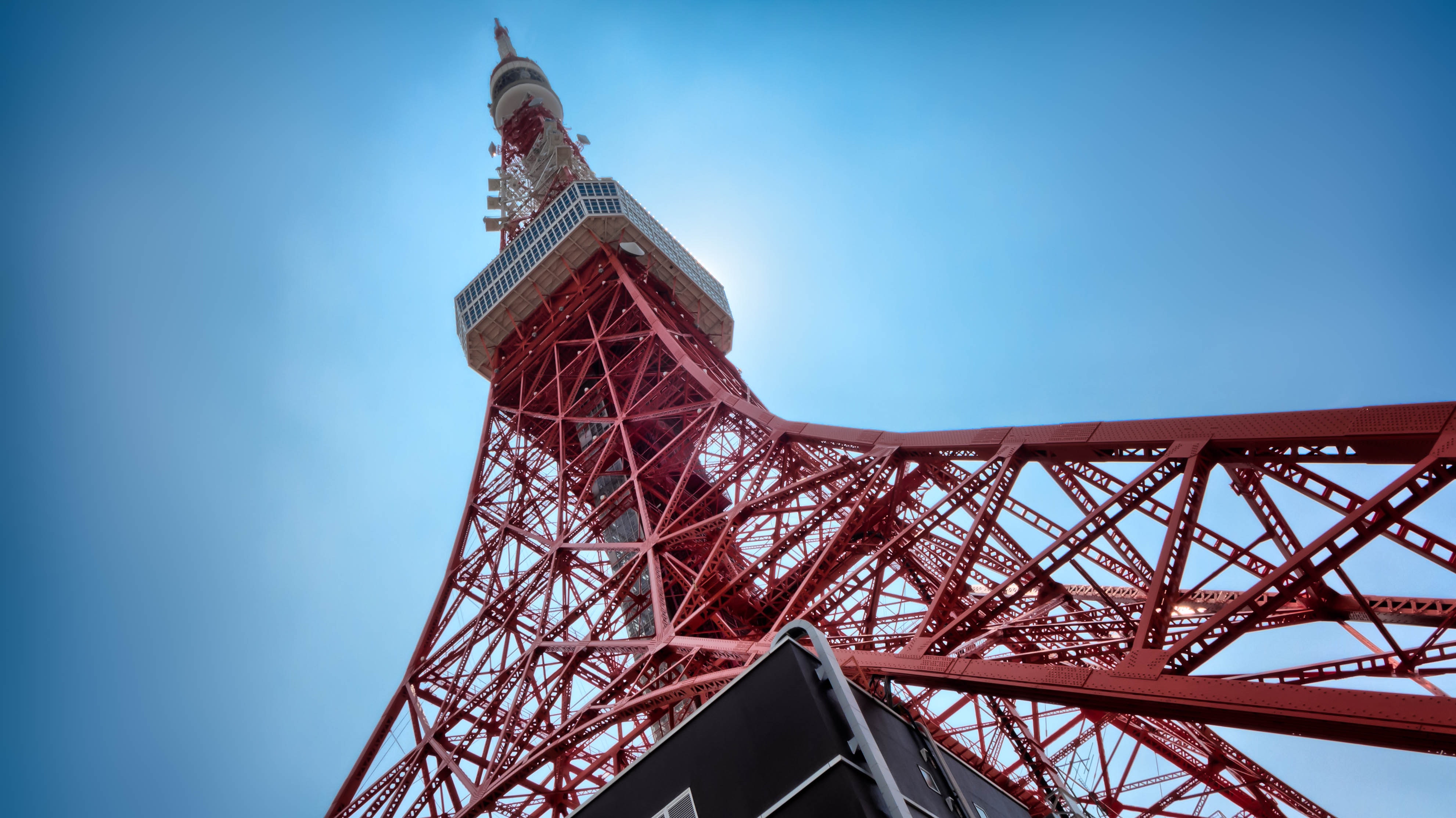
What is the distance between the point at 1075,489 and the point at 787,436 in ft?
22.1

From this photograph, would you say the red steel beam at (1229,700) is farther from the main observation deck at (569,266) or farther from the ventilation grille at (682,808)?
the main observation deck at (569,266)

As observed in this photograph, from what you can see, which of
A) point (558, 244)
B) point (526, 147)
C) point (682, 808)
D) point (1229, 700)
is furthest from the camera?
point (526, 147)

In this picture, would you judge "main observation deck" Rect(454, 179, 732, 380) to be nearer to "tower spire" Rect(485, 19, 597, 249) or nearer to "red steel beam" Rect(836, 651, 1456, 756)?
"tower spire" Rect(485, 19, 597, 249)

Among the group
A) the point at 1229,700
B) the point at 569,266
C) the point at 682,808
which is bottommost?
the point at 1229,700

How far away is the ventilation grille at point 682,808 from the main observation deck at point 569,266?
18722mm

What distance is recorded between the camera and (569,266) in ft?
83.7

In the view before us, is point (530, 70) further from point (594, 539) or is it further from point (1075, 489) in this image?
point (1075, 489)

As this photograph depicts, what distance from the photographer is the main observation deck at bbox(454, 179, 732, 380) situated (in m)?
25.4

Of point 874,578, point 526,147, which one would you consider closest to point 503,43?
point 526,147

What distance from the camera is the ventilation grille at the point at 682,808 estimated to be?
830 centimetres

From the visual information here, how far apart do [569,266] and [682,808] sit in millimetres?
19375

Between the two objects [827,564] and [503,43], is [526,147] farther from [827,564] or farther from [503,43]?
[827,564]

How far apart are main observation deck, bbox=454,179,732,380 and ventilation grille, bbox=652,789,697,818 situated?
61.4 feet

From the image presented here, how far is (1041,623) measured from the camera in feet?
31.8
